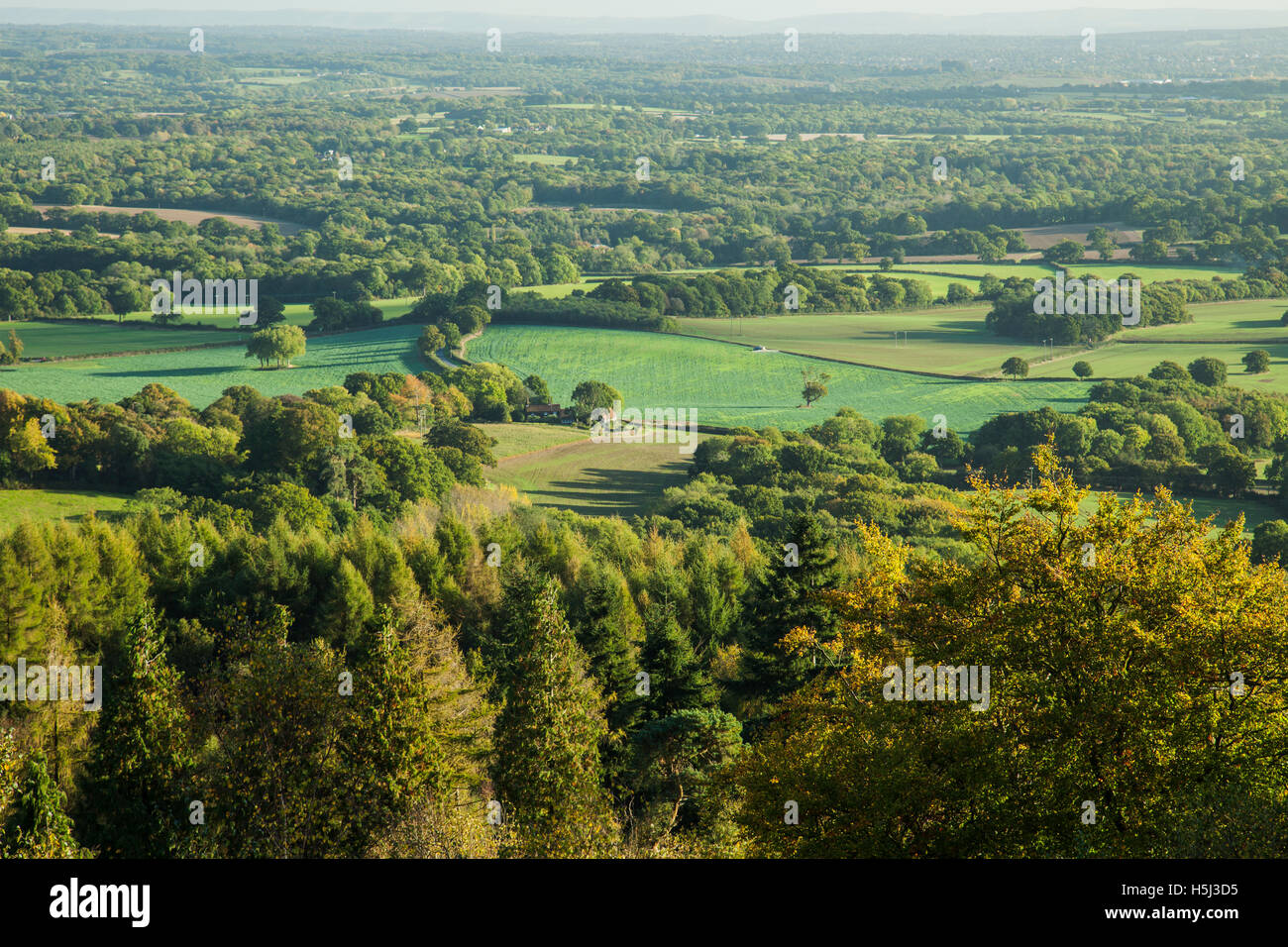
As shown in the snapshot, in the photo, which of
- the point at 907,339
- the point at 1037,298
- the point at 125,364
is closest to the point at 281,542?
the point at 125,364

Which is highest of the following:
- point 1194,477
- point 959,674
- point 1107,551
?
point 1107,551

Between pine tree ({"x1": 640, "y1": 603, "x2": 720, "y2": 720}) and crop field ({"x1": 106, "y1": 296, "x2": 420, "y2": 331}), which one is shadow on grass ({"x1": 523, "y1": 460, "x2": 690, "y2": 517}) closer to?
pine tree ({"x1": 640, "y1": 603, "x2": 720, "y2": 720})

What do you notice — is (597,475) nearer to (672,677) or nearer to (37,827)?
(672,677)

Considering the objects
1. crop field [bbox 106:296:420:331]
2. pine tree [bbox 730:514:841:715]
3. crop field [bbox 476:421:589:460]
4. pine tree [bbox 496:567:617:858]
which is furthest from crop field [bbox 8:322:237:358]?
pine tree [bbox 496:567:617:858]

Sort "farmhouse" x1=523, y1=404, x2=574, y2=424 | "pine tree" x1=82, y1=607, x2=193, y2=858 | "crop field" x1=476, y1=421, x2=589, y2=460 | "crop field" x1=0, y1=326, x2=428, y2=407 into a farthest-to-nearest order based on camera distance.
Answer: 1. "crop field" x1=0, y1=326, x2=428, y2=407
2. "farmhouse" x1=523, y1=404, x2=574, y2=424
3. "crop field" x1=476, y1=421, x2=589, y2=460
4. "pine tree" x1=82, y1=607, x2=193, y2=858

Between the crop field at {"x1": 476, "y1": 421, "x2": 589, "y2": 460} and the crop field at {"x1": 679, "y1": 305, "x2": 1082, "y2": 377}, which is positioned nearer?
the crop field at {"x1": 476, "y1": 421, "x2": 589, "y2": 460}
